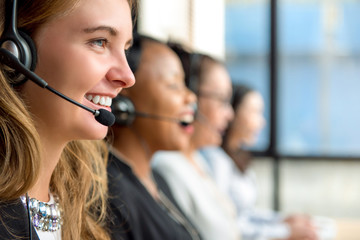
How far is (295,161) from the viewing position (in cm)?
461

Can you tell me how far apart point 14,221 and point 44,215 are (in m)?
0.09

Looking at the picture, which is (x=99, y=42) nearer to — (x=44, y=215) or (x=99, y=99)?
(x=99, y=99)

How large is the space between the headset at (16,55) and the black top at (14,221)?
0.20 m

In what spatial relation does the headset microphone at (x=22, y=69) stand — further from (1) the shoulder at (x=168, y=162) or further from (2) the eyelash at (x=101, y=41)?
(1) the shoulder at (x=168, y=162)

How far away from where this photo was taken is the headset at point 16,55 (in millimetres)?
→ 892

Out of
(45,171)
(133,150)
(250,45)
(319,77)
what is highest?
(250,45)

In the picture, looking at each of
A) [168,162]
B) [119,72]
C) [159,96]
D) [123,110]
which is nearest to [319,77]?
[168,162]

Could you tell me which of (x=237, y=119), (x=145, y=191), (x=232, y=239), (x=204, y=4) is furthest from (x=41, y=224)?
(x=204, y=4)

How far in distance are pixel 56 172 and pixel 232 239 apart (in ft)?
4.16

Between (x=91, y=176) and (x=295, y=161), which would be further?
(x=295, y=161)

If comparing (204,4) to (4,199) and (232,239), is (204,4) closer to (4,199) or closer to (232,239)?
(232,239)

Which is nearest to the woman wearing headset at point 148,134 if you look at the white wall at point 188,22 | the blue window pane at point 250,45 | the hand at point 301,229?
the white wall at point 188,22

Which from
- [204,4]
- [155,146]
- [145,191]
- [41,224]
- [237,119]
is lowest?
[41,224]

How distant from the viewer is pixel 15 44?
90cm
